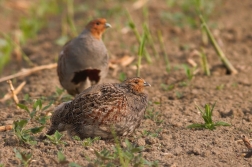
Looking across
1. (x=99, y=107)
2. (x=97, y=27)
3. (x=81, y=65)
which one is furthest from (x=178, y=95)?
(x=99, y=107)

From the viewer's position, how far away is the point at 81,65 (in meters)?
5.61

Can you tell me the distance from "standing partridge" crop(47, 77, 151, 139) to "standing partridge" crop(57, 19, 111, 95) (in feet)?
3.75

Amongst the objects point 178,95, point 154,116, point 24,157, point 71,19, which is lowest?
point 24,157

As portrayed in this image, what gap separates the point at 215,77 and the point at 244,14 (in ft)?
9.27

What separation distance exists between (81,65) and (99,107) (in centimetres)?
145

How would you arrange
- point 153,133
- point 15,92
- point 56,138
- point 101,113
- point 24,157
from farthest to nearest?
point 15,92 < point 153,133 < point 101,113 < point 56,138 < point 24,157

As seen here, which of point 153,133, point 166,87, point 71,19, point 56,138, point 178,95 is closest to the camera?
point 56,138

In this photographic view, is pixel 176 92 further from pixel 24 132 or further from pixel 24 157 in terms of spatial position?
pixel 24 157

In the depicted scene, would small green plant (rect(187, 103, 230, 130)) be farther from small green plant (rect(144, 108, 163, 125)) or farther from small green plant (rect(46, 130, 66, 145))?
small green plant (rect(46, 130, 66, 145))

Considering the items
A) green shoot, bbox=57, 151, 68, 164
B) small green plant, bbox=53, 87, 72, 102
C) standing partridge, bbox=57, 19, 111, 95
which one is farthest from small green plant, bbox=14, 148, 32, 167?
standing partridge, bbox=57, 19, 111, 95

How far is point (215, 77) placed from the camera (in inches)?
244

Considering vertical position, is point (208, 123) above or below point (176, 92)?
below

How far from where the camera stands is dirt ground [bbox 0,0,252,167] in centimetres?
408

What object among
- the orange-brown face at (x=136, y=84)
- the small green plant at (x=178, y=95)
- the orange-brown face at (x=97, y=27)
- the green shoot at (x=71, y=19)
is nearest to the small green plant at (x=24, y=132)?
the orange-brown face at (x=136, y=84)
